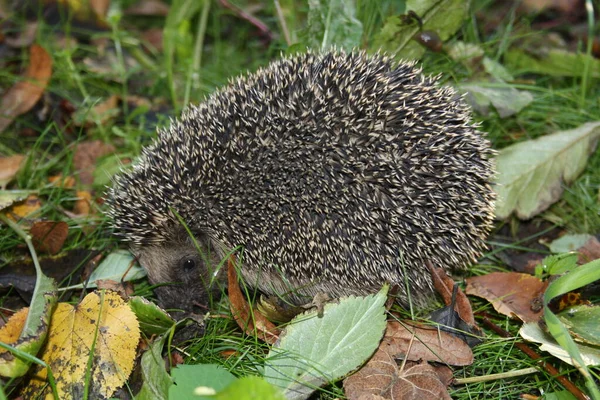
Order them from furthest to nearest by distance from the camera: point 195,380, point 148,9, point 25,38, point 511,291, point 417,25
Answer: point 148,9, point 25,38, point 417,25, point 511,291, point 195,380

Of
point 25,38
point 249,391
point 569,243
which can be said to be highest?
point 25,38

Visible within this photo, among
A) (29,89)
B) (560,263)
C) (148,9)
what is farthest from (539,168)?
(148,9)

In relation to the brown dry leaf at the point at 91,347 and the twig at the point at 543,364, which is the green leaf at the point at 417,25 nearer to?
the twig at the point at 543,364

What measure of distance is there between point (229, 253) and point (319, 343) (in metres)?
0.92

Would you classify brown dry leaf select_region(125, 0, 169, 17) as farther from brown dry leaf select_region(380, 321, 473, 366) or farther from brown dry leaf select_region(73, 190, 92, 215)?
brown dry leaf select_region(380, 321, 473, 366)

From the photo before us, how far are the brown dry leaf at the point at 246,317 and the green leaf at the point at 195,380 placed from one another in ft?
2.58

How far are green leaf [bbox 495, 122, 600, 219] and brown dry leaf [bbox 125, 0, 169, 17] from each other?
4.47 metres

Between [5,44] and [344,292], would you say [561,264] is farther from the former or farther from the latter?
[5,44]

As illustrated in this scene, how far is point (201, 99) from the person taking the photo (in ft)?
18.2

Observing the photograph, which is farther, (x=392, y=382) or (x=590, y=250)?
(x=590, y=250)

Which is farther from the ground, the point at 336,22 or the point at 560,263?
the point at 336,22

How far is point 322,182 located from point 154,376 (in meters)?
1.52

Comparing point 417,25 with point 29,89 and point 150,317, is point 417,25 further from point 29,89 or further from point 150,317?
point 29,89

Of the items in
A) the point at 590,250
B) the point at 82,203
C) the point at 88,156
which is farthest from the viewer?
the point at 88,156
